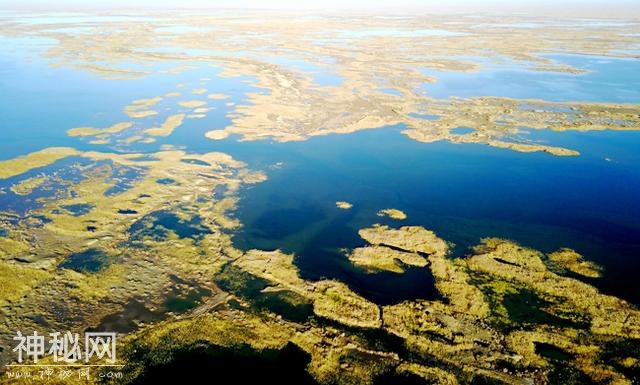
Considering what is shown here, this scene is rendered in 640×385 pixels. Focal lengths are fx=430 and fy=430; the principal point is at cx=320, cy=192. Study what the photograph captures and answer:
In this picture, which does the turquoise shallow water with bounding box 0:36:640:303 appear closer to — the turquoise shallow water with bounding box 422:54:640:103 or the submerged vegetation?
the submerged vegetation

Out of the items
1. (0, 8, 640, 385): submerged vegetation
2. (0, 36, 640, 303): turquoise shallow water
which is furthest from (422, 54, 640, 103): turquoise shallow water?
(0, 8, 640, 385): submerged vegetation

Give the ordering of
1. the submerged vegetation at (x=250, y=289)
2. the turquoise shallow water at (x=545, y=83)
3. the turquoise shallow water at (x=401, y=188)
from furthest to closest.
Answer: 1. the turquoise shallow water at (x=545, y=83)
2. the turquoise shallow water at (x=401, y=188)
3. the submerged vegetation at (x=250, y=289)

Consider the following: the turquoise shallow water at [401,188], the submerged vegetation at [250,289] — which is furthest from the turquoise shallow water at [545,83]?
the submerged vegetation at [250,289]

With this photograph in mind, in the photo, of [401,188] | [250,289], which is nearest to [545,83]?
[401,188]

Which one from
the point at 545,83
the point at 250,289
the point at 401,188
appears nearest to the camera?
the point at 250,289

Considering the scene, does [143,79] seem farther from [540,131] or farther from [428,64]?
[540,131]

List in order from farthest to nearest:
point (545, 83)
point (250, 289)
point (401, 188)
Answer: point (545, 83) < point (401, 188) < point (250, 289)

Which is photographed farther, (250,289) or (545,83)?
(545,83)

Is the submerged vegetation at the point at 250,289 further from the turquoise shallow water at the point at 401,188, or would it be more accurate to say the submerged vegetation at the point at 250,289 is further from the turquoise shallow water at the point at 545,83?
the turquoise shallow water at the point at 545,83

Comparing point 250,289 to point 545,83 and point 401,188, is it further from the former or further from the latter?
point 545,83
